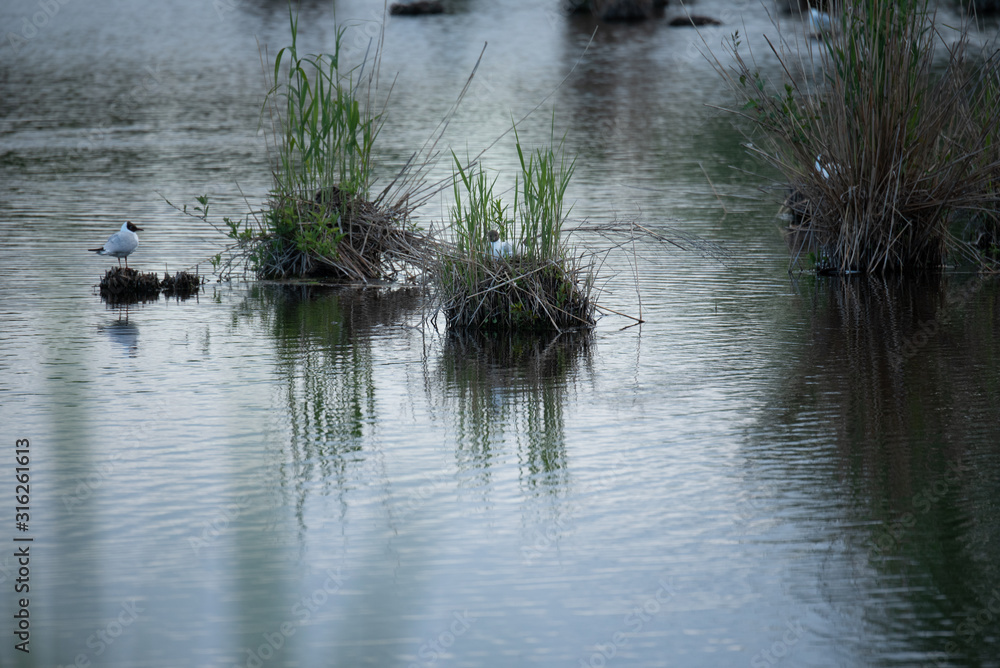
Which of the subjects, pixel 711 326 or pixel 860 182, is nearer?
pixel 711 326

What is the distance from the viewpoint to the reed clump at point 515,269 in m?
7.36

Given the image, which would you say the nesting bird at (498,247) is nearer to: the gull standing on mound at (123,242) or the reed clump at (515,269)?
the reed clump at (515,269)

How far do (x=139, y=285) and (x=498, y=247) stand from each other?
287cm

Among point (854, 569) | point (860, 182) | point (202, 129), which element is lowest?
point (854, 569)

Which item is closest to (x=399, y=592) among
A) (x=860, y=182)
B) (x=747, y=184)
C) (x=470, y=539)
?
(x=470, y=539)

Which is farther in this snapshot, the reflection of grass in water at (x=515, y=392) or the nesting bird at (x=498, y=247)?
the nesting bird at (x=498, y=247)

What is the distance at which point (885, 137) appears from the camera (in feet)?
28.1

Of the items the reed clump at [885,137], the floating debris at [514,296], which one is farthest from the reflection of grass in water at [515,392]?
the reed clump at [885,137]

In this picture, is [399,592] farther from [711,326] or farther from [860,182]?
[860,182]

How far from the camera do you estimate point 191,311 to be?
27.0 feet

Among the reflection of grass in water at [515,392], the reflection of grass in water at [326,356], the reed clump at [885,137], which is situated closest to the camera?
the reflection of grass in water at [515,392]

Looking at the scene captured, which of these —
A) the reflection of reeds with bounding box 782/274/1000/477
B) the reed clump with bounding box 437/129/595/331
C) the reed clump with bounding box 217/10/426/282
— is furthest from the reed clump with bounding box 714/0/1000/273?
the reed clump with bounding box 217/10/426/282

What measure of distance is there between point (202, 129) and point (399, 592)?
1524 centimetres

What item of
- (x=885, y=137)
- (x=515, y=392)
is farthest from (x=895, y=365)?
(x=885, y=137)
